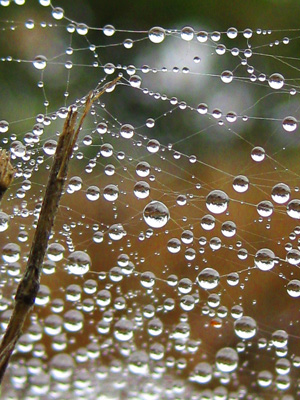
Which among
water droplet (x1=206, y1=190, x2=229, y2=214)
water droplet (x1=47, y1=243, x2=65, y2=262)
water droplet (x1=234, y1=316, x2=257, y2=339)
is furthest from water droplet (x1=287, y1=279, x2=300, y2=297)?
water droplet (x1=47, y1=243, x2=65, y2=262)

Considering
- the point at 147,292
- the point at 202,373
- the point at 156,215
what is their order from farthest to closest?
the point at 147,292 → the point at 202,373 → the point at 156,215

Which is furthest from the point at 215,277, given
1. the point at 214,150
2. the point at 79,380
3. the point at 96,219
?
the point at 214,150

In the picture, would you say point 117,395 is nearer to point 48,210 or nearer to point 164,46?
point 48,210

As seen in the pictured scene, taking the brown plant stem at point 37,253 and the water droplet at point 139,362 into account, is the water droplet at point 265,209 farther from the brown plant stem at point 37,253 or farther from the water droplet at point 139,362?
the water droplet at point 139,362

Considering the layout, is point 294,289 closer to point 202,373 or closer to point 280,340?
point 280,340

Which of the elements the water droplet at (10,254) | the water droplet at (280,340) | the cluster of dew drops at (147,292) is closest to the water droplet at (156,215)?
the cluster of dew drops at (147,292)

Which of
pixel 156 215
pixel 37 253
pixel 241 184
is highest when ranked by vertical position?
pixel 241 184

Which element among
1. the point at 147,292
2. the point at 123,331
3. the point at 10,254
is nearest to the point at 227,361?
the point at 123,331
